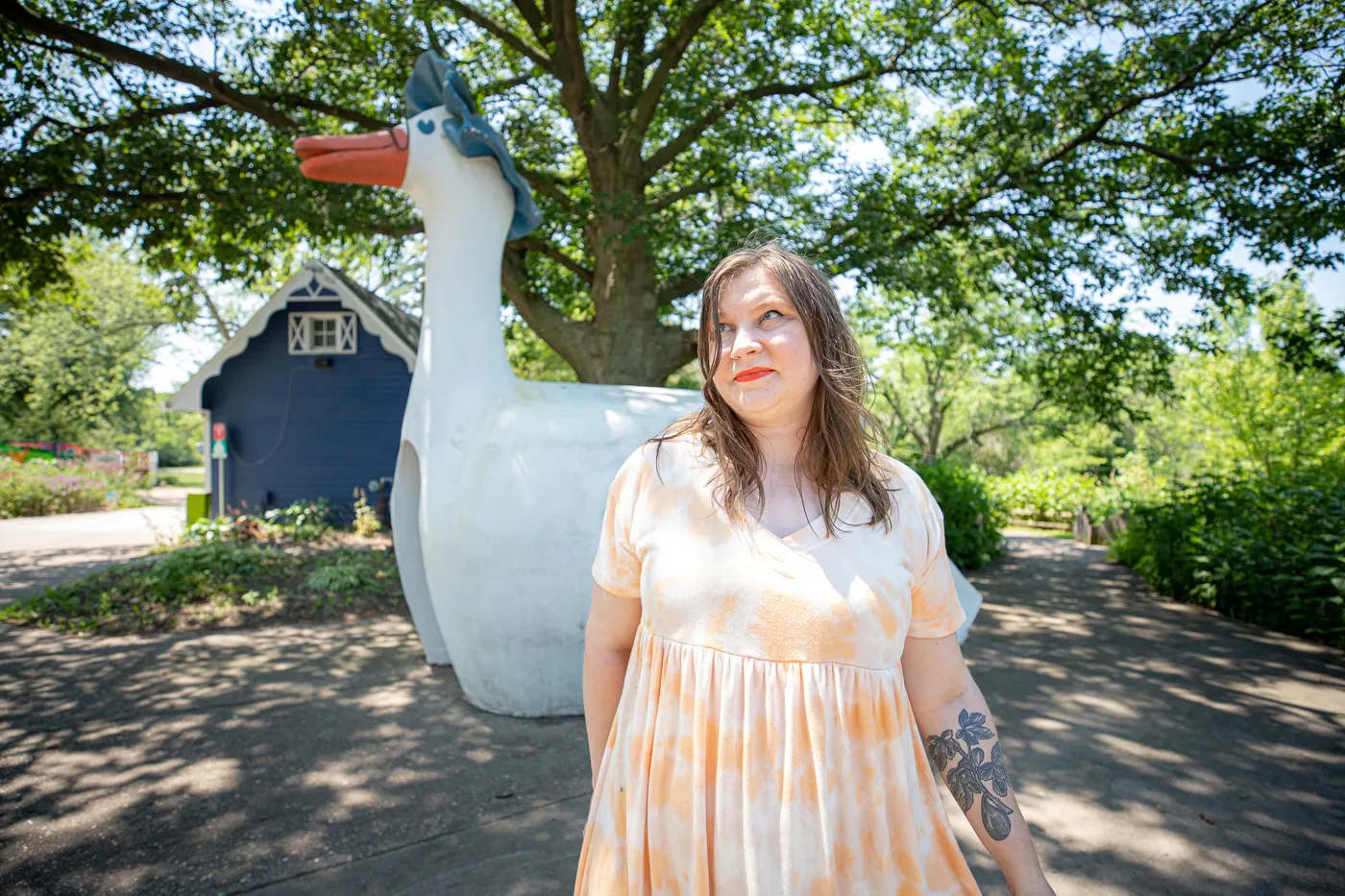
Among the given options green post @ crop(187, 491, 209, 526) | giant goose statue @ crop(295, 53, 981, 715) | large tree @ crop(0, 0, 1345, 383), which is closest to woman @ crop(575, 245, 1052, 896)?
giant goose statue @ crop(295, 53, 981, 715)

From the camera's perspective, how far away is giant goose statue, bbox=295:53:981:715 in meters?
3.77

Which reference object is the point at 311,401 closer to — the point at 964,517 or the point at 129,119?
the point at 129,119

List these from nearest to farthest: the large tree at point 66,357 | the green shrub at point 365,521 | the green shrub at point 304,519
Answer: the green shrub at point 304,519, the green shrub at point 365,521, the large tree at point 66,357

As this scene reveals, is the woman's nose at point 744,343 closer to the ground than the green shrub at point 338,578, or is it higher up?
higher up

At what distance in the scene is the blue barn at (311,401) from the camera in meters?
12.6

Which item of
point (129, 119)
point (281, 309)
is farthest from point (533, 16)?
point (281, 309)

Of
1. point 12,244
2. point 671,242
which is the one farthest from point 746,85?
point 12,244

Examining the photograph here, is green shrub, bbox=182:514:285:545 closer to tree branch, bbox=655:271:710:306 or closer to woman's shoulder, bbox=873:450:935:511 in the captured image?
tree branch, bbox=655:271:710:306

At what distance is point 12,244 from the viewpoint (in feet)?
24.4

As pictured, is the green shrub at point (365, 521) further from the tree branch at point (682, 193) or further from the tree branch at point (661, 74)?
the tree branch at point (661, 74)

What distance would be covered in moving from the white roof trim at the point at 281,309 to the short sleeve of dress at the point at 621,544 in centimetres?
1168

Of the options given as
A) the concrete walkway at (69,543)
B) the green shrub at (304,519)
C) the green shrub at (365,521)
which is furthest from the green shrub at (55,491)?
the green shrub at (365,521)

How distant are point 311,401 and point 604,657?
12660mm

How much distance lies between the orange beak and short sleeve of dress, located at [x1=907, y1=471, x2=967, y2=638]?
3.84 meters
